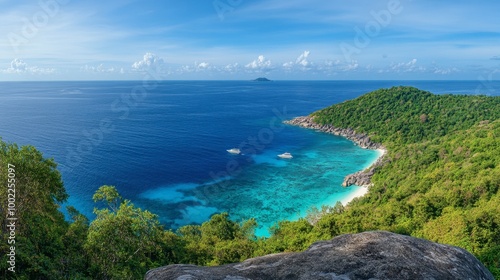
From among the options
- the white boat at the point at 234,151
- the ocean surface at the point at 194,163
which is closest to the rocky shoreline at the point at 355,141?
the ocean surface at the point at 194,163

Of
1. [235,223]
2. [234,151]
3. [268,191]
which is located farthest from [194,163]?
[235,223]

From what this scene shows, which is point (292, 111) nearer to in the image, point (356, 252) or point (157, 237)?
point (157, 237)

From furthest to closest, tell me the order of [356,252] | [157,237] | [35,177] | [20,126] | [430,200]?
[20,126], [430,200], [157,237], [35,177], [356,252]

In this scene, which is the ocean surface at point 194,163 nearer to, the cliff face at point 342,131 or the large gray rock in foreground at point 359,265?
the cliff face at point 342,131

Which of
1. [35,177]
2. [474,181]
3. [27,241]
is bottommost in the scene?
[474,181]

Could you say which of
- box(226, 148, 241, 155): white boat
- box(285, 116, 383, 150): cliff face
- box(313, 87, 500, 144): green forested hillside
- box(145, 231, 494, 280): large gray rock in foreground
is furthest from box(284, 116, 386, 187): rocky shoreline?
box(145, 231, 494, 280): large gray rock in foreground

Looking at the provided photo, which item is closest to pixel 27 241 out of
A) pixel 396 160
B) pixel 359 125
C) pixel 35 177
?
pixel 35 177

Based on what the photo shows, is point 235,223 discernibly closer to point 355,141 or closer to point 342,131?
point 355,141
